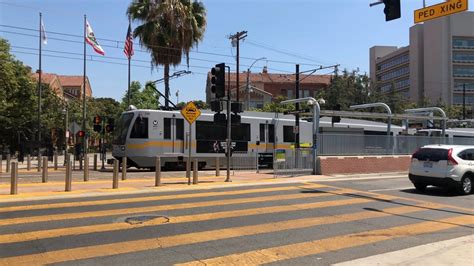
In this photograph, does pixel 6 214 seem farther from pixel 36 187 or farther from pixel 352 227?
pixel 352 227

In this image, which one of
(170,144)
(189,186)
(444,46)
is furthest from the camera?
(444,46)

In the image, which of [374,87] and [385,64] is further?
[385,64]

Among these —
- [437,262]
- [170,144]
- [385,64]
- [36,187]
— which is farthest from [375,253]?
[385,64]

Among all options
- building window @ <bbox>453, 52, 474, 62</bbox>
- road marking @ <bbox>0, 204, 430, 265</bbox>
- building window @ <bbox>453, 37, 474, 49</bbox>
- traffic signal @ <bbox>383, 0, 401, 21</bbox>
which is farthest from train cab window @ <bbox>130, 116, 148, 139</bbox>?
building window @ <bbox>453, 37, 474, 49</bbox>

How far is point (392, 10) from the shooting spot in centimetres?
1374

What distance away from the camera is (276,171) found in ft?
71.2

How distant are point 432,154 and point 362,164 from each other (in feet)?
29.5

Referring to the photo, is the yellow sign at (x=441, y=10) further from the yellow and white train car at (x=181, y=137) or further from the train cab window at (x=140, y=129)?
the train cab window at (x=140, y=129)

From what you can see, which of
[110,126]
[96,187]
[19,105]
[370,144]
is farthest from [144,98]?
[96,187]

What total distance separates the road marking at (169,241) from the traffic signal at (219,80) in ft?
28.4

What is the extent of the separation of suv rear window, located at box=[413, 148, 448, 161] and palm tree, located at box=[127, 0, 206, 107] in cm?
1911

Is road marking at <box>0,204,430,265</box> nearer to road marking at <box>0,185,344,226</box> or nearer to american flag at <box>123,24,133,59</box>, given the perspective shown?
road marking at <box>0,185,344,226</box>

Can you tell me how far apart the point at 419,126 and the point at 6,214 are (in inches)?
1337

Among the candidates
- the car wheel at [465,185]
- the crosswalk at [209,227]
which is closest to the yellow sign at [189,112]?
the crosswalk at [209,227]
